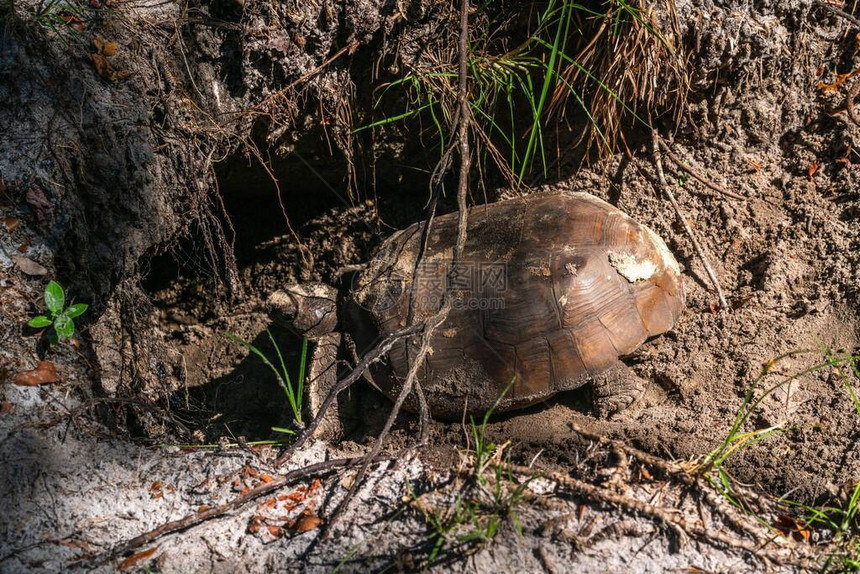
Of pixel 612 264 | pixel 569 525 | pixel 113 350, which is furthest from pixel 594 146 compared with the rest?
pixel 113 350

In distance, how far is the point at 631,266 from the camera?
11.0ft

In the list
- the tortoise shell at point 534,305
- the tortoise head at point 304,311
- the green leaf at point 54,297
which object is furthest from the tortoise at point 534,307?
the green leaf at point 54,297

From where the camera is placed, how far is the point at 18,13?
305 centimetres

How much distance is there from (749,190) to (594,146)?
3.20 ft

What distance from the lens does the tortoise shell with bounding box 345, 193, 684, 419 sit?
3.29 metres

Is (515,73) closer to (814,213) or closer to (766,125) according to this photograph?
(766,125)

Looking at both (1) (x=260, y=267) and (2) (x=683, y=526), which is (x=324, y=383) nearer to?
(1) (x=260, y=267)

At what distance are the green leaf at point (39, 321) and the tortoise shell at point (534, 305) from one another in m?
1.68

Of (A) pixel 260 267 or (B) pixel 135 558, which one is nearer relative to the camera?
(B) pixel 135 558

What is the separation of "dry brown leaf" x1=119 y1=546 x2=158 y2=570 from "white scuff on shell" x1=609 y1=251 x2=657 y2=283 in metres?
2.65

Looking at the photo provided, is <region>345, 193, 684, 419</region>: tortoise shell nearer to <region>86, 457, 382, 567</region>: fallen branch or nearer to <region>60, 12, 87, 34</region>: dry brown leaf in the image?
<region>86, 457, 382, 567</region>: fallen branch

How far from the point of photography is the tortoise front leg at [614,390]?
338 centimetres

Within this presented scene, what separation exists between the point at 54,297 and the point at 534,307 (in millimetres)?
2410

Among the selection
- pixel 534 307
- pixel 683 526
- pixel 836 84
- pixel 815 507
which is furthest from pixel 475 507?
pixel 836 84
